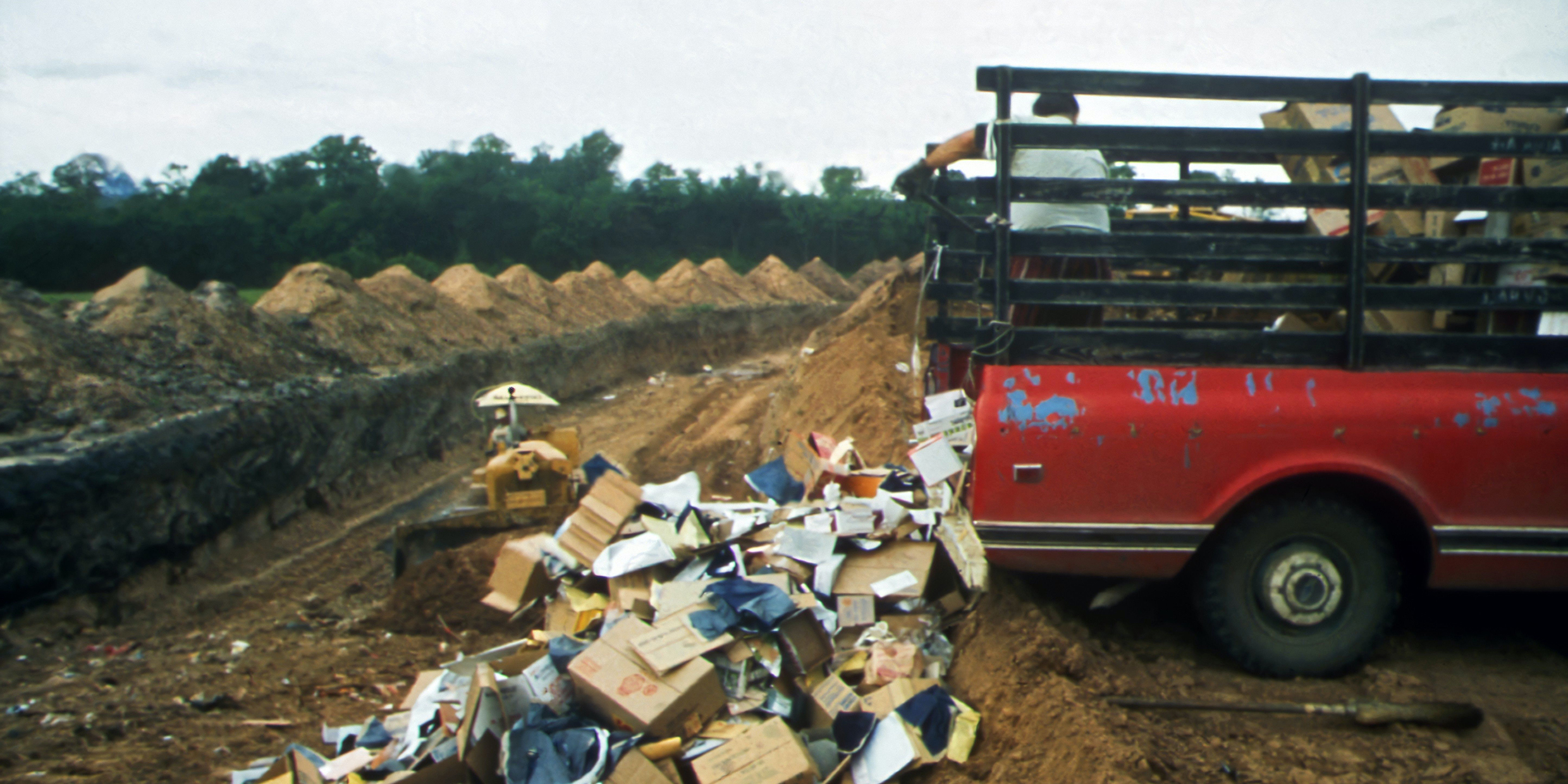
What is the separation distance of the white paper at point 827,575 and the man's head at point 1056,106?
2167 millimetres

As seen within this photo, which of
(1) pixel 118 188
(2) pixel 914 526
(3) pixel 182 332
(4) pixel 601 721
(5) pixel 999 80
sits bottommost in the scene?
(4) pixel 601 721

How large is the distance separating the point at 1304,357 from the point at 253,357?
10.3m

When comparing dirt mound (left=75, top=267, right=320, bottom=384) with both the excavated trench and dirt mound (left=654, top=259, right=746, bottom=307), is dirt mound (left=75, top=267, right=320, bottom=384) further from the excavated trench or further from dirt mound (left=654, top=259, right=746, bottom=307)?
dirt mound (left=654, top=259, right=746, bottom=307)

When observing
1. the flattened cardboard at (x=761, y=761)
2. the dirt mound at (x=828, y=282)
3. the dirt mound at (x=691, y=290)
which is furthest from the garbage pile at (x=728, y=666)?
the dirt mound at (x=828, y=282)

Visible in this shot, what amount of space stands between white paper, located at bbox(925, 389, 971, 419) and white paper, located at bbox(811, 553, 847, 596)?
0.81 m

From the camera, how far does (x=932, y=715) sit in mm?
3484

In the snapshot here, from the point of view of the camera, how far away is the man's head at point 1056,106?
13.0 feet

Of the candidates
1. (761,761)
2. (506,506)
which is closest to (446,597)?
(506,506)

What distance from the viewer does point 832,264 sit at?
5509 cm

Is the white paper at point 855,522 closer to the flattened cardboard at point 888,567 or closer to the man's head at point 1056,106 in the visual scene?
the flattened cardboard at point 888,567

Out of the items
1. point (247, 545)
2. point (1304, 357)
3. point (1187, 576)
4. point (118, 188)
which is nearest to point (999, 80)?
point (1304, 357)

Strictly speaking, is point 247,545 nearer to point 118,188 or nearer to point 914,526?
point 914,526

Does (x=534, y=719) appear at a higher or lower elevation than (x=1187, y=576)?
lower

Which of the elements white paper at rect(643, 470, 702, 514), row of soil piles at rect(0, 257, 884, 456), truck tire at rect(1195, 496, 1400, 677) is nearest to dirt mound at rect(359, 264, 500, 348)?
row of soil piles at rect(0, 257, 884, 456)
